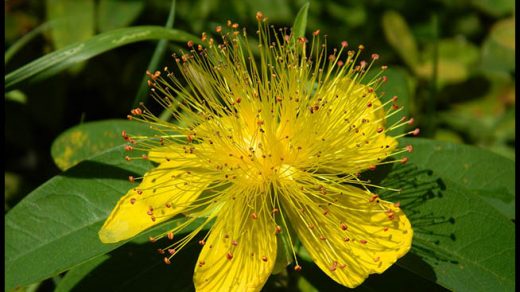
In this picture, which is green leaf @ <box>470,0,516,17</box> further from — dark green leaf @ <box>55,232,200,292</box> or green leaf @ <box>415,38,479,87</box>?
dark green leaf @ <box>55,232,200,292</box>

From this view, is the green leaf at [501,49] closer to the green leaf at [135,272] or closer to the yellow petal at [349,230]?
the yellow petal at [349,230]

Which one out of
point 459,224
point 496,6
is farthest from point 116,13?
point 496,6

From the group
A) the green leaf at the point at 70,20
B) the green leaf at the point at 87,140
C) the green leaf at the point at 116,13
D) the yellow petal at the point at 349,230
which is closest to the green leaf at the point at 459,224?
the yellow petal at the point at 349,230

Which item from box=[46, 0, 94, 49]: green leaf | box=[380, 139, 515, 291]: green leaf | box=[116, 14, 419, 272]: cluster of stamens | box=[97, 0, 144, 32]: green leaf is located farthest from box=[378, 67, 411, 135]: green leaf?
box=[46, 0, 94, 49]: green leaf

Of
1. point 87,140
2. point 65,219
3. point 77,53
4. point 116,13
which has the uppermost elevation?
point 116,13

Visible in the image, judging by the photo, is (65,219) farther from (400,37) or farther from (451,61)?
(451,61)
